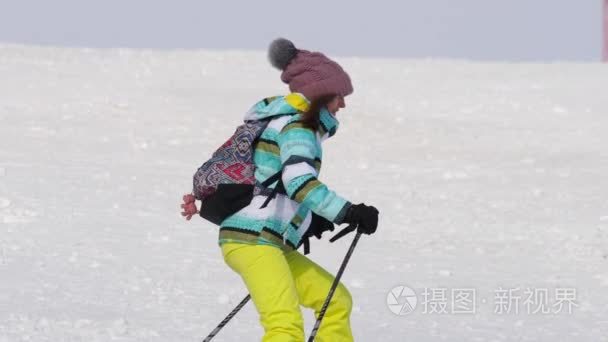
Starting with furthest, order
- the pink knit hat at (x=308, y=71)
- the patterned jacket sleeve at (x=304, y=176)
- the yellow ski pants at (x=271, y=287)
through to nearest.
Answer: the pink knit hat at (x=308, y=71), the yellow ski pants at (x=271, y=287), the patterned jacket sleeve at (x=304, y=176)

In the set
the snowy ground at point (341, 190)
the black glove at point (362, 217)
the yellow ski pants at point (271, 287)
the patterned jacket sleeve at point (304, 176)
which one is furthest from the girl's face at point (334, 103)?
the snowy ground at point (341, 190)

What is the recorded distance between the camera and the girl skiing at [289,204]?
4.84 m

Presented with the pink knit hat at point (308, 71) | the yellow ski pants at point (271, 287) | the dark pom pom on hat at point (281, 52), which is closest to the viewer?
the yellow ski pants at point (271, 287)

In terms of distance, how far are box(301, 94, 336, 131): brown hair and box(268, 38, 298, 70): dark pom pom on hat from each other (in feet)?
1.05

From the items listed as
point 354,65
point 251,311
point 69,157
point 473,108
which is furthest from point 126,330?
point 354,65

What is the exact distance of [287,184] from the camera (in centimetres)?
483

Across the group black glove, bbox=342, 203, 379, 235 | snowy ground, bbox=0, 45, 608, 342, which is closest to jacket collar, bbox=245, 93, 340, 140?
black glove, bbox=342, 203, 379, 235

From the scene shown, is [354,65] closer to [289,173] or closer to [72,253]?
[72,253]

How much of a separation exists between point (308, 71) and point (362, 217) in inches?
28.3

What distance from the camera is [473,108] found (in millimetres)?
23344

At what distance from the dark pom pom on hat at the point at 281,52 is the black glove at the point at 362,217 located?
0.79 meters

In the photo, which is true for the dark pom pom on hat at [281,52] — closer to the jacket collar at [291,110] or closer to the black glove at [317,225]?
Result: the jacket collar at [291,110]

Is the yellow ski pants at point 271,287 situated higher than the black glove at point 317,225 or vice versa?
the black glove at point 317,225

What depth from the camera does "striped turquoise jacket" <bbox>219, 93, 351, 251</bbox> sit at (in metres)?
4.82
